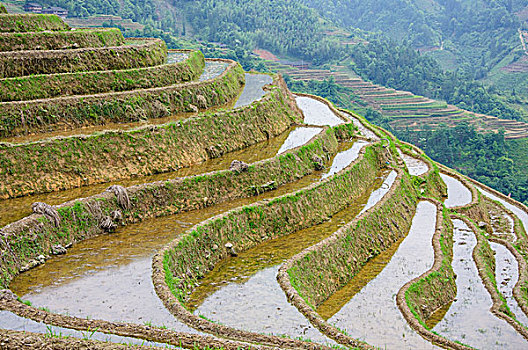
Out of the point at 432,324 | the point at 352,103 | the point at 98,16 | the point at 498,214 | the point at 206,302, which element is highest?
the point at 206,302

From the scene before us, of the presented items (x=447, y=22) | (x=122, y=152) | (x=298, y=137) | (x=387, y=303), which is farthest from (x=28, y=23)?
(x=447, y=22)

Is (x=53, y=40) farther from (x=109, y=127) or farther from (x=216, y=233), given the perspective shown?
(x=216, y=233)

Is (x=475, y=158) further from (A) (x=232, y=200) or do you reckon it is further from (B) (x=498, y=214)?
(A) (x=232, y=200)

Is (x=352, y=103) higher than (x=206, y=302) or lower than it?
lower

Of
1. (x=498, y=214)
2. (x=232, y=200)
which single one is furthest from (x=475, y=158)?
(x=232, y=200)

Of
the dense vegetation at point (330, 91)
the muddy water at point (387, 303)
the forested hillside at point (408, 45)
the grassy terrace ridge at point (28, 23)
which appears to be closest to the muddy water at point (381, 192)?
the muddy water at point (387, 303)

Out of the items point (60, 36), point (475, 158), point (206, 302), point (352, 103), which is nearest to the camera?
point (206, 302)

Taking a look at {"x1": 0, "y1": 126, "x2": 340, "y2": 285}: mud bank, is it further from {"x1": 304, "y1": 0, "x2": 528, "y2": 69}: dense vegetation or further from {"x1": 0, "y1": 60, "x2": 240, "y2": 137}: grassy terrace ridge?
{"x1": 304, "y1": 0, "x2": 528, "y2": 69}: dense vegetation

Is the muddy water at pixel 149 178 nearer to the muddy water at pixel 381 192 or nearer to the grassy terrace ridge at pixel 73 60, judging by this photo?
the grassy terrace ridge at pixel 73 60
